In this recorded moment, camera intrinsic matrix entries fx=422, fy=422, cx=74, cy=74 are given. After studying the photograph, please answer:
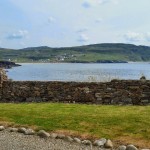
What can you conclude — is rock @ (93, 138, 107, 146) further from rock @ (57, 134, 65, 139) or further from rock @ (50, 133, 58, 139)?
rock @ (50, 133, 58, 139)

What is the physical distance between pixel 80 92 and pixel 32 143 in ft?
27.2

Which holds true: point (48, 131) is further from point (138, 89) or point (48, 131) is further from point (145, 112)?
point (138, 89)

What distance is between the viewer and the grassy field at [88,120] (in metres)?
14.9

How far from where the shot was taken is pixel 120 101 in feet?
70.6

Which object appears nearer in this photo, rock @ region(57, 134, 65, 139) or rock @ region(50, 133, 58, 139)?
rock @ region(57, 134, 65, 139)

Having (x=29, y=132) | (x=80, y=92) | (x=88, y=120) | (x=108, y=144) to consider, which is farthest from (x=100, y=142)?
(x=80, y=92)

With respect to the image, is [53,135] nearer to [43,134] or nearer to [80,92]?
[43,134]

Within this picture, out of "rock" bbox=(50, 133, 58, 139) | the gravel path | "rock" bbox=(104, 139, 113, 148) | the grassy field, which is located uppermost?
the grassy field

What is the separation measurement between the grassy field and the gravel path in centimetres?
90

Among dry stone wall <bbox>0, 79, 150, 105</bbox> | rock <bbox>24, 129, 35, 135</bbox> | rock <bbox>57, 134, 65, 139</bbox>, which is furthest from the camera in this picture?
dry stone wall <bbox>0, 79, 150, 105</bbox>

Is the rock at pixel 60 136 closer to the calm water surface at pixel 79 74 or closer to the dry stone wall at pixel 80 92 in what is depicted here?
the dry stone wall at pixel 80 92

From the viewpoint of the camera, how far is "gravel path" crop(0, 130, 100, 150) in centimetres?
1359

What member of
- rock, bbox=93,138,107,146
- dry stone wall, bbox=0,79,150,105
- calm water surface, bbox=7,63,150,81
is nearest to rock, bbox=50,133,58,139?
rock, bbox=93,138,107,146

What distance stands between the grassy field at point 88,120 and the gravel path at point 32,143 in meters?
0.90
